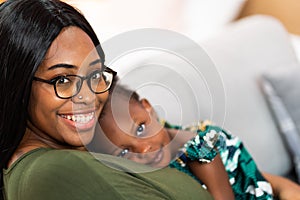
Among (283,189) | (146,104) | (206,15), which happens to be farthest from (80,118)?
(206,15)

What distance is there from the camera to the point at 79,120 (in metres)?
0.91

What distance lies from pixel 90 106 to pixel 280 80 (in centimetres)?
107

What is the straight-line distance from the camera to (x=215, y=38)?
191cm

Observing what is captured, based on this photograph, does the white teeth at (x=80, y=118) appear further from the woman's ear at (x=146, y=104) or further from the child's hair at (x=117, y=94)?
the woman's ear at (x=146, y=104)

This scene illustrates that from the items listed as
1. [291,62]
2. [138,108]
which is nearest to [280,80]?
[291,62]

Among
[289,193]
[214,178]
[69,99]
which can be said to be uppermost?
[69,99]

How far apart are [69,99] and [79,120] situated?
0.05m

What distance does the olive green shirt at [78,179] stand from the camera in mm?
838

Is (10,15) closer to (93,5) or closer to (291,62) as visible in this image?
(291,62)

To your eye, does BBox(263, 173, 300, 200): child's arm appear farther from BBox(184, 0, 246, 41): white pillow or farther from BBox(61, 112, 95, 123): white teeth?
BBox(184, 0, 246, 41): white pillow

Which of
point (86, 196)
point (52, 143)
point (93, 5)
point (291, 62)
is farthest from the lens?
point (93, 5)

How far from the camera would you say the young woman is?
0.85 meters

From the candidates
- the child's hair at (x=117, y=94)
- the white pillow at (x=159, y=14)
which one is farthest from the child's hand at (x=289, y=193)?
the white pillow at (x=159, y=14)

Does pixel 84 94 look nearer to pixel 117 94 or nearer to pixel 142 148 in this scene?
pixel 117 94
